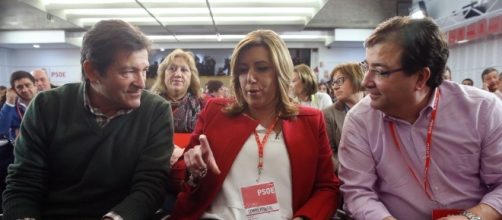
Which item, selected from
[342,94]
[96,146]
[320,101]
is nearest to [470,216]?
[96,146]

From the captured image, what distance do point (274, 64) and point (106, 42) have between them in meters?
0.71

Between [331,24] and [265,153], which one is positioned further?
[331,24]

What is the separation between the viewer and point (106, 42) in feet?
5.08

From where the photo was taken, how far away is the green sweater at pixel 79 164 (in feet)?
5.10

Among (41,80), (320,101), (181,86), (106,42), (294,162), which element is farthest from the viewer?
(41,80)

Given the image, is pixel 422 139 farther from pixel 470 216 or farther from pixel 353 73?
pixel 353 73

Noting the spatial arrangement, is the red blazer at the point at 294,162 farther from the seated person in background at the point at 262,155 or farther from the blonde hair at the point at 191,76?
the blonde hair at the point at 191,76

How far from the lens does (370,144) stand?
1.62 meters

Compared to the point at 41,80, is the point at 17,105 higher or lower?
lower

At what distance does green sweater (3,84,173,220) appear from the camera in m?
1.56

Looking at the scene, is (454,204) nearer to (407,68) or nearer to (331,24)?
(407,68)

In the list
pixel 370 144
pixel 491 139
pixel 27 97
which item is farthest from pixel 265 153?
pixel 27 97

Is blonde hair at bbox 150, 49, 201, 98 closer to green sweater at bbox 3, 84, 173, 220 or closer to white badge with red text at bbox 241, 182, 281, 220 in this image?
green sweater at bbox 3, 84, 173, 220

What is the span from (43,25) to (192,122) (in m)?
8.17
